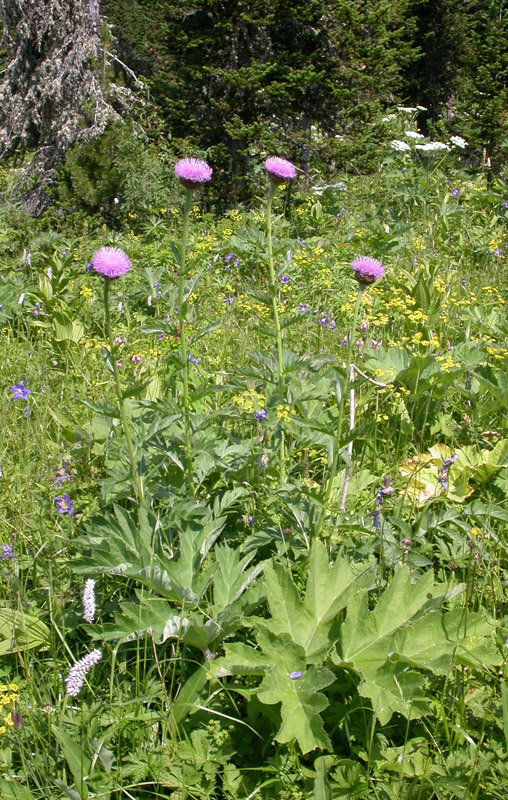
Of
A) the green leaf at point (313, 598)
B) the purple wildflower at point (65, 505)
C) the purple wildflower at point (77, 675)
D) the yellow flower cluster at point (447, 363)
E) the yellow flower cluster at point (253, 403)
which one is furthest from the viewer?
the yellow flower cluster at point (447, 363)

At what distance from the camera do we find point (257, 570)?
1.61 metres

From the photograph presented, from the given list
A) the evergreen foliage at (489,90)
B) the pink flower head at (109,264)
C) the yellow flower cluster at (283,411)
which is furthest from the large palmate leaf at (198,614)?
the evergreen foliage at (489,90)

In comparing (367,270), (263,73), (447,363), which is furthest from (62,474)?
(263,73)

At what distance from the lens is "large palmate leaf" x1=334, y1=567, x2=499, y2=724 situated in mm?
1348

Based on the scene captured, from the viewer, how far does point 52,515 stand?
6.73 feet

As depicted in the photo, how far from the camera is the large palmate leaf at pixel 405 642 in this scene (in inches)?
53.1

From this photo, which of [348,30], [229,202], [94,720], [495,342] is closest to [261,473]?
[94,720]

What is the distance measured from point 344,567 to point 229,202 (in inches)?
272

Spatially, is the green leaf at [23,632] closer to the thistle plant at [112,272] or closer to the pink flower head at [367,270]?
the thistle plant at [112,272]

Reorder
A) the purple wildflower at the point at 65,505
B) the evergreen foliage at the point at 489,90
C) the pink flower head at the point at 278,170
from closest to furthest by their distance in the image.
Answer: the purple wildflower at the point at 65,505 < the pink flower head at the point at 278,170 < the evergreen foliage at the point at 489,90

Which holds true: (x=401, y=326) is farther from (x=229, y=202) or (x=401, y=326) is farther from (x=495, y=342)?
(x=229, y=202)

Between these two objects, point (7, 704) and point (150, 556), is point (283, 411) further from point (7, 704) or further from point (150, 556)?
point (7, 704)

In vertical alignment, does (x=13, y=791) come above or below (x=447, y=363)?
below

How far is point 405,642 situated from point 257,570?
0.41 metres
